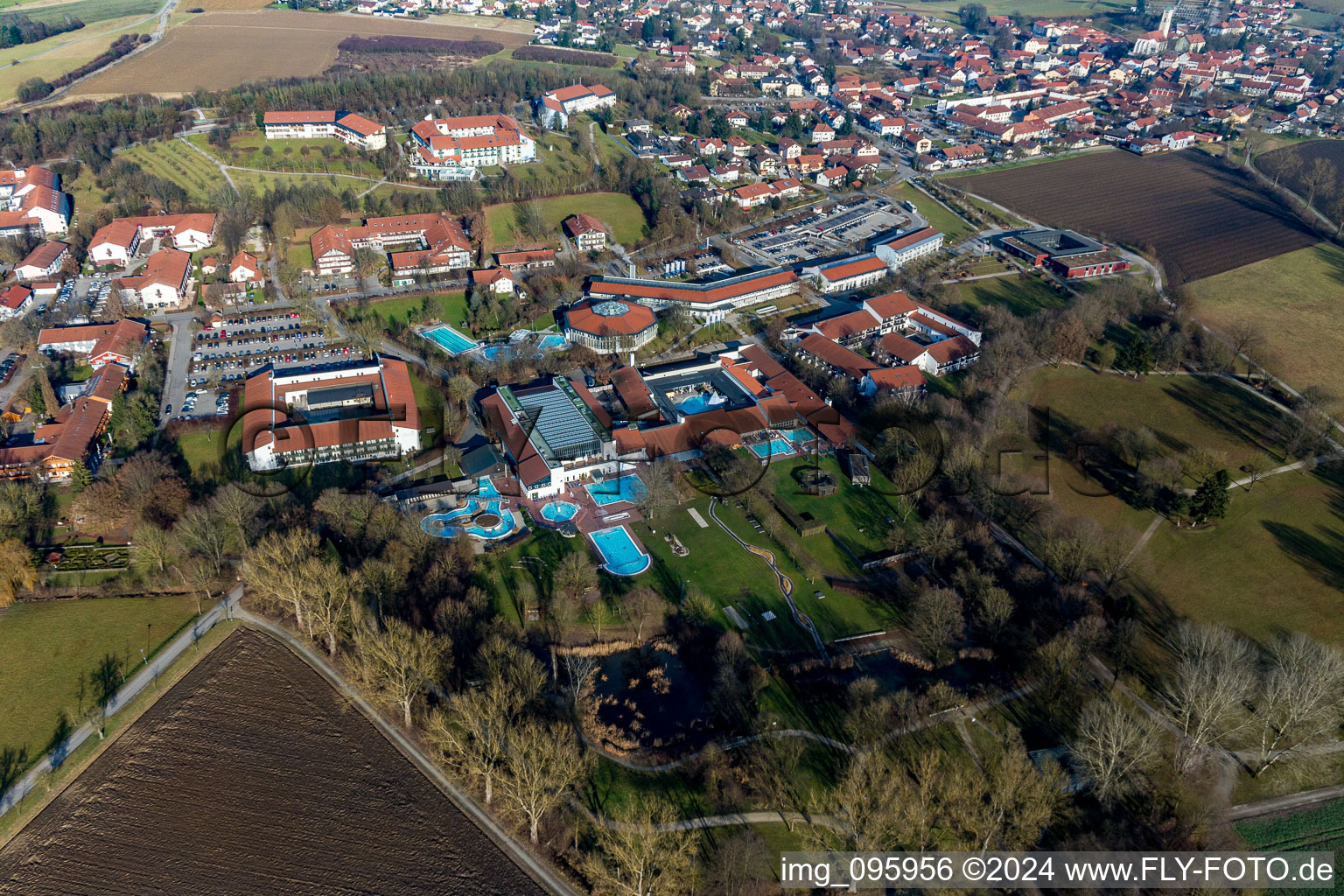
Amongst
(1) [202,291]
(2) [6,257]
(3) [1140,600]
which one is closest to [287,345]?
(1) [202,291]

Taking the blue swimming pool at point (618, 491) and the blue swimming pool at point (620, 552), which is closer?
the blue swimming pool at point (620, 552)

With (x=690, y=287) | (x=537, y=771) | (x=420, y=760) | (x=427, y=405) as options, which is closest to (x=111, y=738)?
(x=420, y=760)

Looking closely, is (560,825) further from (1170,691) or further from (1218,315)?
(1218,315)

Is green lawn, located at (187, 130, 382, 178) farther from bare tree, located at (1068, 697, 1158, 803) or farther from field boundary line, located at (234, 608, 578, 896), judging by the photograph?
bare tree, located at (1068, 697, 1158, 803)

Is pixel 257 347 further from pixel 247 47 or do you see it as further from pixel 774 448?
pixel 247 47

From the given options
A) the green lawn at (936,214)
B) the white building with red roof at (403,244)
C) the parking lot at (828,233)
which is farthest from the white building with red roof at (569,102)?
the green lawn at (936,214)

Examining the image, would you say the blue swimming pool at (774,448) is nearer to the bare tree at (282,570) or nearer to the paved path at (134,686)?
the bare tree at (282,570)
